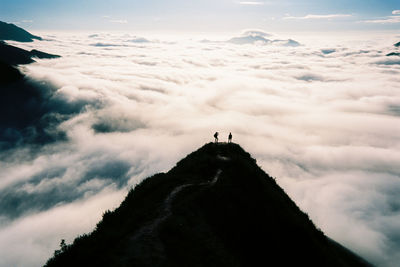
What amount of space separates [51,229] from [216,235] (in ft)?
402

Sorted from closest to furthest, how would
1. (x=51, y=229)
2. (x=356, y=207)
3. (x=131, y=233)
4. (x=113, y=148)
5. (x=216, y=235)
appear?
(x=131, y=233) → (x=216, y=235) → (x=51, y=229) → (x=356, y=207) → (x=113, y=148)

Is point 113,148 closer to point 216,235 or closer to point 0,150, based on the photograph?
point 0,150

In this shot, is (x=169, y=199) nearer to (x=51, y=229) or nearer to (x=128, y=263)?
(x=128, y=263)

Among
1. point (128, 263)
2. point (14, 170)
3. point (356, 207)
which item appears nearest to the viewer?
point (128, 263)

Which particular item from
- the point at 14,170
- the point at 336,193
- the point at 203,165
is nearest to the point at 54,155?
the point at 14,170

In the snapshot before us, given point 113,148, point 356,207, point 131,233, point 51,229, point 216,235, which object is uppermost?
point 131,233

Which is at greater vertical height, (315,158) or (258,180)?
(258,180)

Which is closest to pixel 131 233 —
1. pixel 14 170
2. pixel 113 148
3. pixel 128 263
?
pixel 128 263

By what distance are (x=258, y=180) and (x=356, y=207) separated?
14978 cm

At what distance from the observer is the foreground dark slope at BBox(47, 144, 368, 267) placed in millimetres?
14391

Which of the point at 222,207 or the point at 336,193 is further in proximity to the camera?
the point at 336,193

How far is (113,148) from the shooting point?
18825 centimetres

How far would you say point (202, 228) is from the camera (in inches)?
739

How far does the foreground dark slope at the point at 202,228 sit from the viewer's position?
14.4 meters
